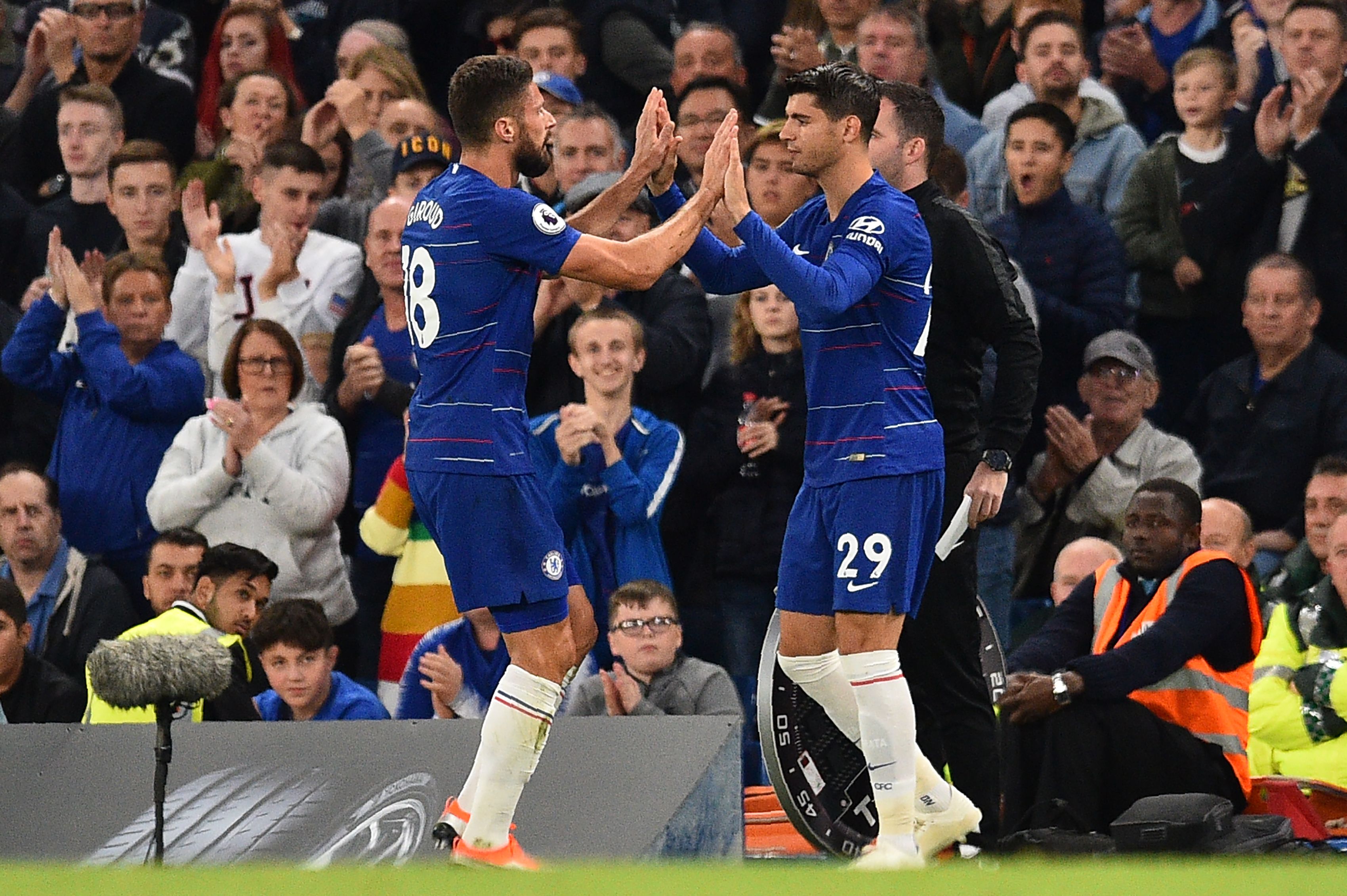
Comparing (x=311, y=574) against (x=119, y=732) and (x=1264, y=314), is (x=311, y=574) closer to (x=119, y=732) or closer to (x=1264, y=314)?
(x=119, y=732)

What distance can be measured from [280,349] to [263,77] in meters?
2.64

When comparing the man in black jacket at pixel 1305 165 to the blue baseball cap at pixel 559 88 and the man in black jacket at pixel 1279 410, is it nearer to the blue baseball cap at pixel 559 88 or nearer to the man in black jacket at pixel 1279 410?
the man in black jacket at pixel 1279 410

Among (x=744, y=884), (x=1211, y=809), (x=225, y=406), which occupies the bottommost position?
(x=1211, y=809)

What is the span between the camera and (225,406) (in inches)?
378

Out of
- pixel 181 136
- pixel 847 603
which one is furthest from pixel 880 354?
pixel 181 136

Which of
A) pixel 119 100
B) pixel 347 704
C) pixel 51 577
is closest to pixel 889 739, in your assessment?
pixel 347 704

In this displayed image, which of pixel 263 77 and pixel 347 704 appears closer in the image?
pixel 347 704

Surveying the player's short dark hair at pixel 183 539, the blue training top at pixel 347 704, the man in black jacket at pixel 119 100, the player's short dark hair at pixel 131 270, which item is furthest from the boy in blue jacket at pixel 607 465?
the man in black jacket at pixel 119 100

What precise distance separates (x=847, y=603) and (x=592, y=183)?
419 cm

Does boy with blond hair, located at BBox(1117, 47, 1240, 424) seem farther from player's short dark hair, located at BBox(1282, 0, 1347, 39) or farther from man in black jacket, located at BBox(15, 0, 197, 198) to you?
man in black jacket, located at BBox(15, 0, 197, 198)

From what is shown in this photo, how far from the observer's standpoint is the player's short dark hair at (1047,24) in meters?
10.7

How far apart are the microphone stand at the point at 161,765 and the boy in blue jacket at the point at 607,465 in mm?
2499

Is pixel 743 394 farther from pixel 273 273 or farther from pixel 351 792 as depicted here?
pixel 351 792

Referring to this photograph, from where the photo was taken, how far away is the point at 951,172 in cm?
985
